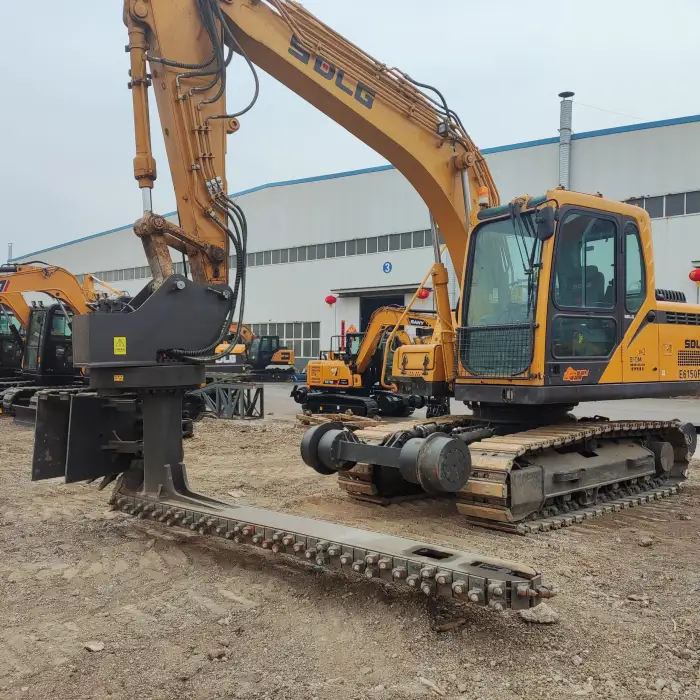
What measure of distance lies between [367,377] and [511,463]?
1136 cm

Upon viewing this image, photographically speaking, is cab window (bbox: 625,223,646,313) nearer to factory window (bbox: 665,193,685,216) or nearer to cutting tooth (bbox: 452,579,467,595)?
cutting tooth (bbox: 452,579,467,595)

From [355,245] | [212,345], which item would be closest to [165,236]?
[212,345]

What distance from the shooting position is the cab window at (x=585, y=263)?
6574 millimetres

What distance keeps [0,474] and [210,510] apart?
16.0ft

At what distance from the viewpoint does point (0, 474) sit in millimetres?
8984

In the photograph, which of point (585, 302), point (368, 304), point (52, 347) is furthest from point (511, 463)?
point (368, 304)

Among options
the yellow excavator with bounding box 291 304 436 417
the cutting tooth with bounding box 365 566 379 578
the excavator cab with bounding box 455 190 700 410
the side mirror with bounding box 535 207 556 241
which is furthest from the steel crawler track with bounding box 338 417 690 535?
the yellow excavator with bounding box 291 304 436 417

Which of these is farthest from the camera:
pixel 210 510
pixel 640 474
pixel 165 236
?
pixel 640 474

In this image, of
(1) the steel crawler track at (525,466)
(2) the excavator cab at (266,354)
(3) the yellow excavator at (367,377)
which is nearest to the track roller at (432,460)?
(1) the steel crawler track at (525,466)

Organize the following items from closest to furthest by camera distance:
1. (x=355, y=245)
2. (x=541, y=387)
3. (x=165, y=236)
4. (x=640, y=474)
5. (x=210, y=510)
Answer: (x=210, y=510) → (x=165, y=236) → (x=541, y=387) → (x=640, y=474) → (x=355, y=245)

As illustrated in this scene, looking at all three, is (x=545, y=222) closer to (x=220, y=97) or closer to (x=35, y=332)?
(x=220, y=97)

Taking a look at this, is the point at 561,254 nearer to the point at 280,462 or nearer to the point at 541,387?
the point at 541,387

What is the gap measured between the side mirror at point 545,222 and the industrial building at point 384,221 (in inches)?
685

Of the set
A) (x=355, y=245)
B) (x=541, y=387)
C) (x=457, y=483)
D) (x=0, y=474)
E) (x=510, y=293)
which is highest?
(x=355, y=245)
